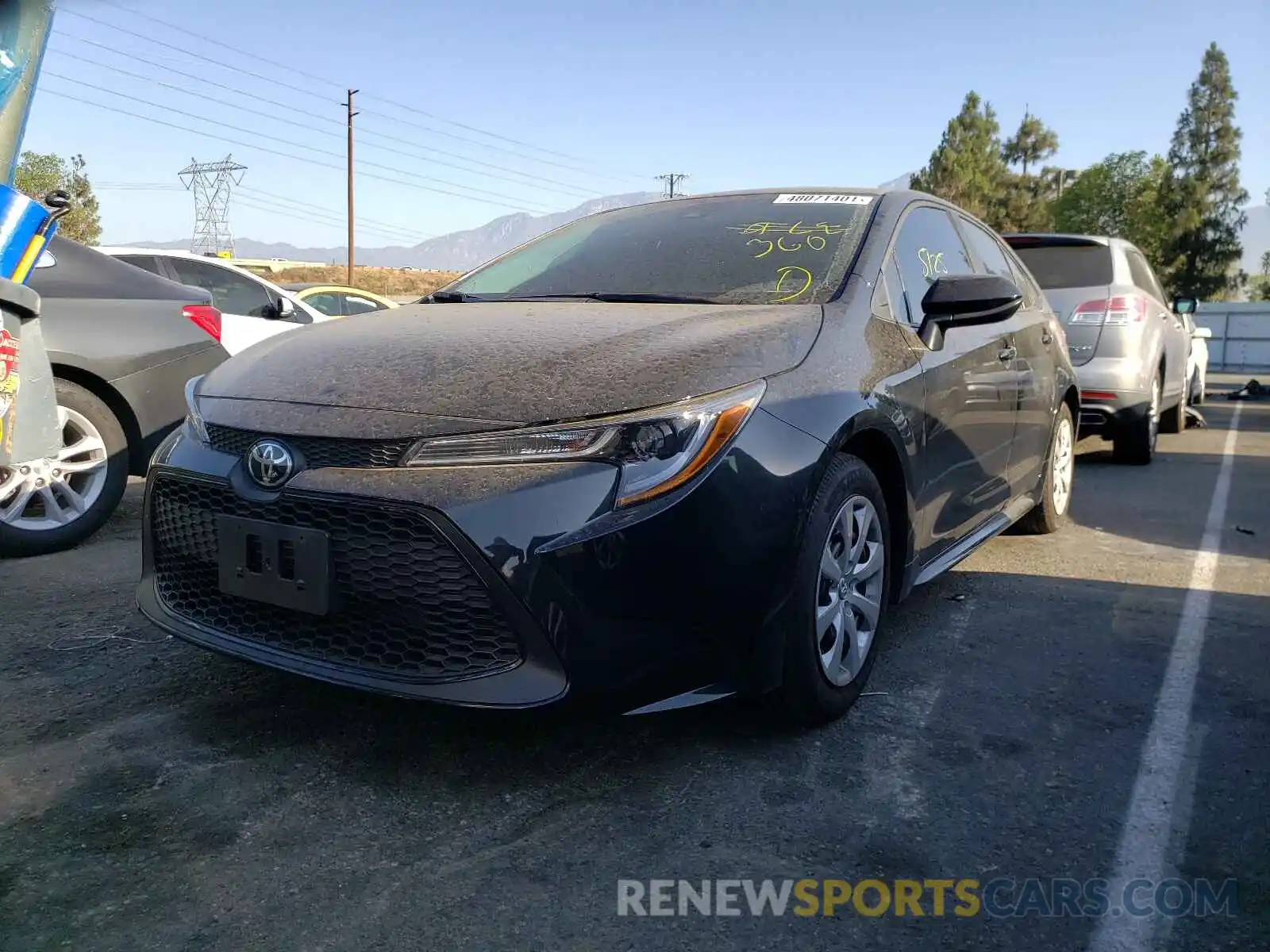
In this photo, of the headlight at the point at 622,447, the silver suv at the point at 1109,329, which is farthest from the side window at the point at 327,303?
the headlight at the point at 622,447

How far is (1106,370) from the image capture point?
7.02m

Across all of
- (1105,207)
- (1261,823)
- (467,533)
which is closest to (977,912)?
(1261,823)

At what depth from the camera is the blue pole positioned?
2.90m

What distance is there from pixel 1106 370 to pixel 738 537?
5.54 metres

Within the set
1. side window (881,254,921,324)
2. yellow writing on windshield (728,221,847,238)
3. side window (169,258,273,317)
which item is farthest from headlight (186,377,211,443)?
side window (169,258,273,317)

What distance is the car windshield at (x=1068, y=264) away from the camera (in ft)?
23.8

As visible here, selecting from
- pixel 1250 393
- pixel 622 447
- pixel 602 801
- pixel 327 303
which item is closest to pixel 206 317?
pixel 622 447

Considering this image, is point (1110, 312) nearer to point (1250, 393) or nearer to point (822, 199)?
point (822, 199)

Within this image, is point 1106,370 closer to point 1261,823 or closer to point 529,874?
point 1261,823

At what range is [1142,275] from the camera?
7969mm

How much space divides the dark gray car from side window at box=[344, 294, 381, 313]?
684 centimetres

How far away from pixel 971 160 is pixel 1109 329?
5421cm

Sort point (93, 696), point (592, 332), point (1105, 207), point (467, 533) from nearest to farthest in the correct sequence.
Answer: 1. point (467, 533)
2. point (592, 332)
3. point (93, 696)
4. point (1105, 207)

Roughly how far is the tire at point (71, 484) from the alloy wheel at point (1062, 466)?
4.26 meters
